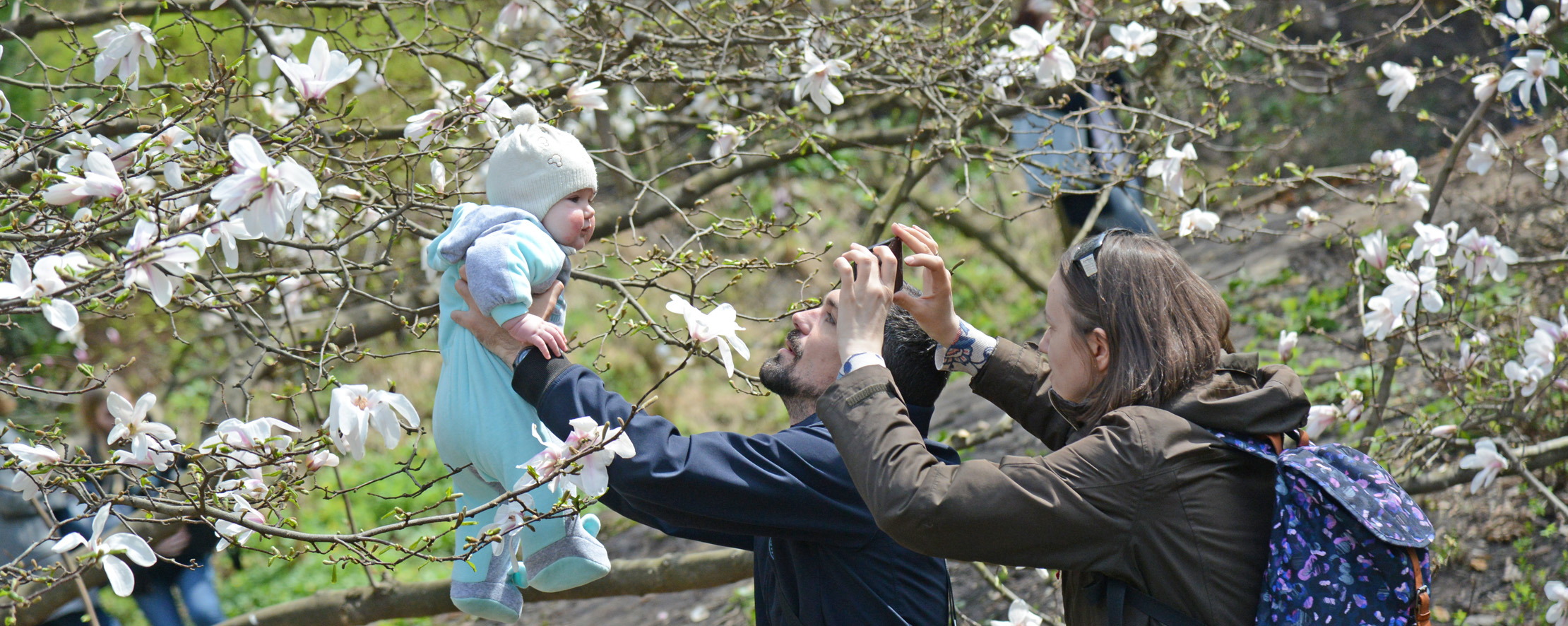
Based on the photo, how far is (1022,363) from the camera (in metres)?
2.25

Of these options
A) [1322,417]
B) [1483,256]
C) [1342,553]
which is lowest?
[1322,417]

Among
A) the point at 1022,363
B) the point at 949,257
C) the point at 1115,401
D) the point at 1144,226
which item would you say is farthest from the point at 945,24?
the point at 949,257

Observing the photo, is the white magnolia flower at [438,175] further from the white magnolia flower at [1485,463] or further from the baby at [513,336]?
the white magnolia flower at [1485,463]

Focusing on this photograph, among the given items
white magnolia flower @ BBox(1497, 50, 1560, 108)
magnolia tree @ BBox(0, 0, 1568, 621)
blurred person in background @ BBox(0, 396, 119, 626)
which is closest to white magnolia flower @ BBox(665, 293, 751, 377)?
magnolia tree @ BBox(0, 0, 1568, 621)

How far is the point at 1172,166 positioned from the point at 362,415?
2.14 meters

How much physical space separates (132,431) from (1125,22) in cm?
358

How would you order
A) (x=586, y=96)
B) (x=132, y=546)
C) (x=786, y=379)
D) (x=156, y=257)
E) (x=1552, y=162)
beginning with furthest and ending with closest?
(x=1552, y=162), (x=586, y=96), (x=786, y=379), (x=132, y=546), (x=156, y=257)

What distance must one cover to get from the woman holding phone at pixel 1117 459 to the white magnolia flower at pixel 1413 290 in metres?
1.47

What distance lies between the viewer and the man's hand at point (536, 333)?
1.89 m

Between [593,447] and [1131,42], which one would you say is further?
[1131,42]

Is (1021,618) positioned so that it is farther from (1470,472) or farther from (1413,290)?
(1470,472)

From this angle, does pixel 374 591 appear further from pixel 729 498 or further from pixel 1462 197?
pixel 1462 197

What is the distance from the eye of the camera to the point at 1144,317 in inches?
68.6

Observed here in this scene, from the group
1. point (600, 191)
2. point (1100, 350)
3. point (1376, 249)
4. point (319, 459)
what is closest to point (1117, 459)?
point (1100, 350)
